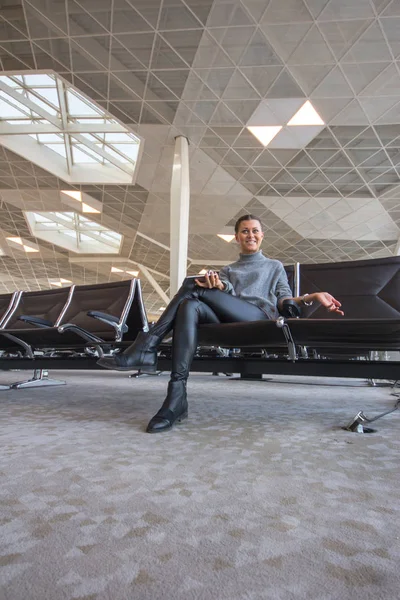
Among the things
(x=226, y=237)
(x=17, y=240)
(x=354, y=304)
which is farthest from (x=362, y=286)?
(x=17, y=240)

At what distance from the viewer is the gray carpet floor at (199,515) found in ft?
2.09

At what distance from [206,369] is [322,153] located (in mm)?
13701

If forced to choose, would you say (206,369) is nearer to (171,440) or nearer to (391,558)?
(171,440)

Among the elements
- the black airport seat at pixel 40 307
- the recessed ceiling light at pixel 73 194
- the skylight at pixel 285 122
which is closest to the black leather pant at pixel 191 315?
the black airport seat at pixel 40 307

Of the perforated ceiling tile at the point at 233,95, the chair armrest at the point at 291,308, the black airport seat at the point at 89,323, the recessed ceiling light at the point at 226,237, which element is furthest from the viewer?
the recessed ceiling light at the point at 226,237

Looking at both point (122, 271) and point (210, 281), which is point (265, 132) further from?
point (122, 271)

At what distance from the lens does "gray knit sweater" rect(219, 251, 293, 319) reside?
264 cm

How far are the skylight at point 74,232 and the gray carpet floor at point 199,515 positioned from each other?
22367 mm

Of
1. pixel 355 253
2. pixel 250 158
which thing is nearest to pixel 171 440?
pixel 250 158

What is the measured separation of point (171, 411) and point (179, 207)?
1187 cm

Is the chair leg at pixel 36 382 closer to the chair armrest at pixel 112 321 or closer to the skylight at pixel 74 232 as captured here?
the chair armrest at pixel 112 321

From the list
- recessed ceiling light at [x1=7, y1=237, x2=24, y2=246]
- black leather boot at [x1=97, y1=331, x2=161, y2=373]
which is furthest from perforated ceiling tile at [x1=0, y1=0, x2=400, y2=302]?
black leather boot at [x1=97, y1=331, x2=161, y2=373]

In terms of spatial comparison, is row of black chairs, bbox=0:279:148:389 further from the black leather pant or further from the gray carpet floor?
the gray carpet floor

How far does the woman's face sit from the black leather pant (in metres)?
0.55
